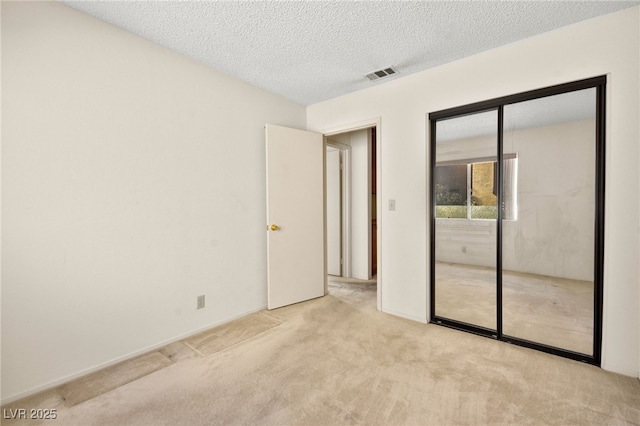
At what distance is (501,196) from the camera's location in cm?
253

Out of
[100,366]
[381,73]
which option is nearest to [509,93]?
[381,73]

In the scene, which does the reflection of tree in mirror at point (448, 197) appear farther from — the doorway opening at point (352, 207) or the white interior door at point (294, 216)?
the doorway opening at point (352, 207)

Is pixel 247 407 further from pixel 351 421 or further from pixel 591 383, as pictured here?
pixel 591 383

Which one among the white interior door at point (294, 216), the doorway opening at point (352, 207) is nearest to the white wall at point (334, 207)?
the doorway opening at point (352, 207)

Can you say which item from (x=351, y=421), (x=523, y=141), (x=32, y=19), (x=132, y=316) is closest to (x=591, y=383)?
(x=351, y=421)

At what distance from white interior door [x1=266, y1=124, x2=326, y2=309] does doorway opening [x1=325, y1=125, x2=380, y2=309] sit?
844 mm

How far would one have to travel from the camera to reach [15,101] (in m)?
1.72

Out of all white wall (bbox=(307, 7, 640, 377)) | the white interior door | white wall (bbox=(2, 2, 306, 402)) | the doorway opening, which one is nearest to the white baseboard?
white wall (bbox=(2, 2, 306, 402))

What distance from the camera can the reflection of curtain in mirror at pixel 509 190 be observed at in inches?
98.3

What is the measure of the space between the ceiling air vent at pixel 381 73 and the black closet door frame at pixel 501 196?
59cm

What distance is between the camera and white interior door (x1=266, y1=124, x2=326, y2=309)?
10.6 feet

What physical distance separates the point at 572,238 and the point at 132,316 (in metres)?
3.53

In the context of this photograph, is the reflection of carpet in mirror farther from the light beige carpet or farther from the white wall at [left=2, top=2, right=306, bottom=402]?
the white wall at [left=2, top=2, right=306, bottom=402]

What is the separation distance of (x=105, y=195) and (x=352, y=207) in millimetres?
3224
